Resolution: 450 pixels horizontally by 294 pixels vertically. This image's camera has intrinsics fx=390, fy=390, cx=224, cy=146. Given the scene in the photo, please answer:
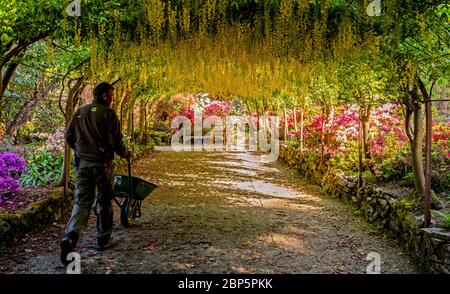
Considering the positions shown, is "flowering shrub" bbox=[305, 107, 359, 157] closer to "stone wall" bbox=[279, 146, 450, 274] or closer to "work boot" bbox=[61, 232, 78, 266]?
"stone wall" bbox=[279, 146, 450, 274]

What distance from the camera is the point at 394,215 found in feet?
12.8

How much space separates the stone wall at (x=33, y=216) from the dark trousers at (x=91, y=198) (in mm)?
671

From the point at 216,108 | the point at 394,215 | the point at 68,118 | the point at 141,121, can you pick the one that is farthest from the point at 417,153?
the point at 216,108

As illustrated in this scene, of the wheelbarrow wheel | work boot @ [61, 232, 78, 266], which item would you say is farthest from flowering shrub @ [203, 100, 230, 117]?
work boot @ [61, 232, 78, 266]

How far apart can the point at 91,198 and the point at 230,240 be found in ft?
4.48

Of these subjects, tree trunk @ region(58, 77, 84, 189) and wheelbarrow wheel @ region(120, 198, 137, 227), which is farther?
tree trunk @ region(58, 77, 84, 189)

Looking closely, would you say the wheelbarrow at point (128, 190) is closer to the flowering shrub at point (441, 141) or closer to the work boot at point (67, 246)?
the work boot at point (67, 246)

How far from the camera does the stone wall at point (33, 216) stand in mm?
3328

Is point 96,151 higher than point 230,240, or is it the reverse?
point 96,151

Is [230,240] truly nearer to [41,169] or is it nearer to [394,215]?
[394,215]

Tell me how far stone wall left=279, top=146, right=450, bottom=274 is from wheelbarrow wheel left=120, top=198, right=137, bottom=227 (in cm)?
264

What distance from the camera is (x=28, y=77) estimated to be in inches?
288

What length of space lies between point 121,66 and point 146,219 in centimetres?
236

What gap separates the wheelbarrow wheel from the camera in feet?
13.3
